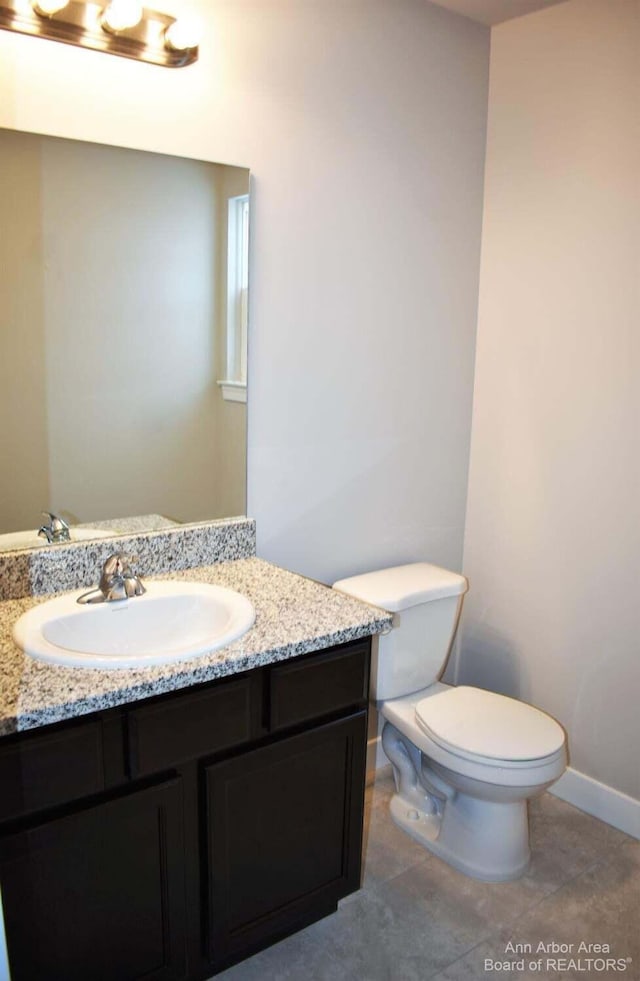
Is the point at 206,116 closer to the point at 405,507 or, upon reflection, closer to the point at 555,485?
the point at 405,507

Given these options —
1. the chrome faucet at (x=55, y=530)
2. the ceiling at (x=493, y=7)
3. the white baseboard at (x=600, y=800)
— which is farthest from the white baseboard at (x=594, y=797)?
the ceiling at (x=493, y=7)

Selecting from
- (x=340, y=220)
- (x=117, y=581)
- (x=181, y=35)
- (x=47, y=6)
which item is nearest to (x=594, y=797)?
(x=117, y=581)

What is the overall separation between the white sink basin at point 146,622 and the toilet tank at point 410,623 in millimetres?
619

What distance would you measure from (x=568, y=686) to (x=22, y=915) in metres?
1.82

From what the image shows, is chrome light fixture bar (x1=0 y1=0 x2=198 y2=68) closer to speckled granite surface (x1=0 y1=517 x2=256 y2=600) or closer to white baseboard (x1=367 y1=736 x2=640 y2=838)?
speckled granite surface (x1=0 y1=517 x2=256 y2=600)

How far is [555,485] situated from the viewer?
252 cm

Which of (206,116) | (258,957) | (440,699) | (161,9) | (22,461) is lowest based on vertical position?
(258,957)

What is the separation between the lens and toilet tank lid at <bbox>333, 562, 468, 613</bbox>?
2262 mm

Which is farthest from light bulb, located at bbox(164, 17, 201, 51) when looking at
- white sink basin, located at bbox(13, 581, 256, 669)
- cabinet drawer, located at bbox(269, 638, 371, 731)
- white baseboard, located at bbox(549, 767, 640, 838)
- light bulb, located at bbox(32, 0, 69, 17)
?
white baseboard, located at bbox(549, 767, 640, 838)

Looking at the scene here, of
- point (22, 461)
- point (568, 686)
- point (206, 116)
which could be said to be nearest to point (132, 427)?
point (22, 461)

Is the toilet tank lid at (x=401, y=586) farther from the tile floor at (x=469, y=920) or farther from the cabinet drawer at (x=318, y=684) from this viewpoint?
the tile floor at (x=469, y=920)

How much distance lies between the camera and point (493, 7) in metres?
2.34

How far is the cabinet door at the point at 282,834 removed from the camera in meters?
1.61

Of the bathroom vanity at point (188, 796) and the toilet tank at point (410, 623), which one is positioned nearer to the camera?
the bathroom vanity at point (188, 796)
